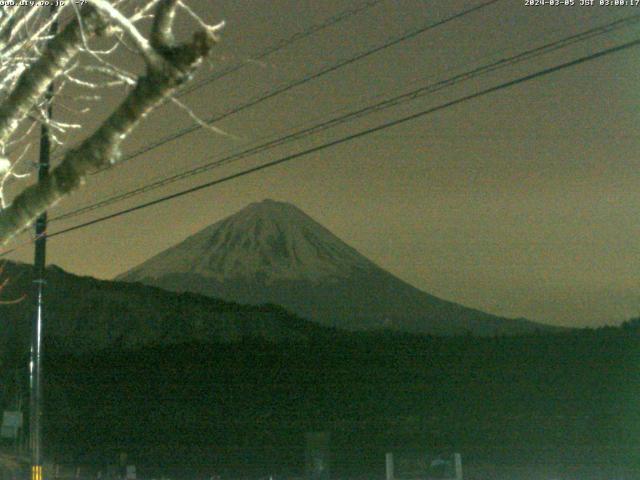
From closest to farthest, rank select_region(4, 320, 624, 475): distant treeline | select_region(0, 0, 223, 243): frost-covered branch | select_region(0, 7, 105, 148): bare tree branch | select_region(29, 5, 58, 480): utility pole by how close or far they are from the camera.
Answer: select_region(0, 0, 223, 243): frost-covered branch, select_region(0, 7, 105, 148): bare tree branch, select_region(29, 5, 58, 480): utility pole, select_region(4, 320, 624, 475): distant treeline

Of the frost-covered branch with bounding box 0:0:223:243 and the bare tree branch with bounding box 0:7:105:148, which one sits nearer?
the frost-covered branch with bounding box 0:0:223:243

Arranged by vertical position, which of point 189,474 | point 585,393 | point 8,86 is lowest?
point 189,474

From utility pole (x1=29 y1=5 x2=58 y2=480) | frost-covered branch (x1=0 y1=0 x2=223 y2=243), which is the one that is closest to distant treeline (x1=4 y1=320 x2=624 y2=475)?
utility pole (x1=29 y1=5 x2=58 y2=480)

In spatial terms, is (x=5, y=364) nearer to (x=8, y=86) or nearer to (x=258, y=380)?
(x=258, y=380)

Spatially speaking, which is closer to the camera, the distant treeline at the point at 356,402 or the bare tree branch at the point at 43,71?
the bare tree branch at the point at 43,71

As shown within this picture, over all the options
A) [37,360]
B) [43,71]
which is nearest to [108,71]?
[43,71]

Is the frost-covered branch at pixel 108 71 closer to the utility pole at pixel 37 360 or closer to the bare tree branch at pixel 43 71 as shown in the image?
the bare tree branch at pixel 43 71

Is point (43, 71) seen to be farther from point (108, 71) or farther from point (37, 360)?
point (37, 360)

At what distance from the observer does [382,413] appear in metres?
46.5

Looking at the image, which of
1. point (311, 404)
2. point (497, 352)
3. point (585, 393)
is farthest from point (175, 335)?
point (585, 393)

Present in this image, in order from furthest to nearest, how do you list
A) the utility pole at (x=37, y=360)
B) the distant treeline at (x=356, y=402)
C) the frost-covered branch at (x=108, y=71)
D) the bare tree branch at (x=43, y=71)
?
1. the distant treeline at (x=356, y=402)
2. the utility pole at (x=37, y=360)
3. the bare tree branch at (x=43, y=71)
4. the frost-covered branch at (x=108, y=71)

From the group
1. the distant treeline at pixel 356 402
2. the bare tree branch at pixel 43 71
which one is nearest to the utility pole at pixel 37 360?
the bare tree branch at pixel 43 71

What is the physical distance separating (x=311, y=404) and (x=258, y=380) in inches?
150

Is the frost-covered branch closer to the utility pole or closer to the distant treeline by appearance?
the utility pole
